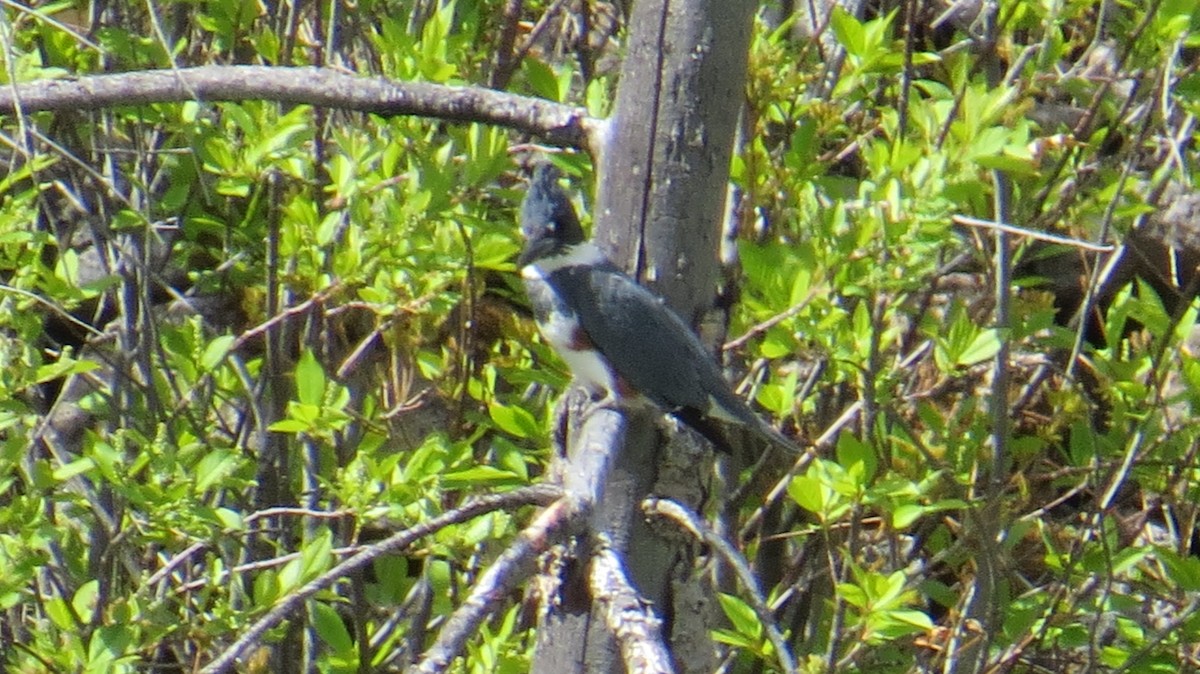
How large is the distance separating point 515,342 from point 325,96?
1.05 metres

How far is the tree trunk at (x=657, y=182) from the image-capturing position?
1.57m

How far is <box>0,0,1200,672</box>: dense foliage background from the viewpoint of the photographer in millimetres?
2072

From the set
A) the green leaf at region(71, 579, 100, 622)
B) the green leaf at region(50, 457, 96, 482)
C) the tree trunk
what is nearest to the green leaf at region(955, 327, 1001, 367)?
the tree trunk

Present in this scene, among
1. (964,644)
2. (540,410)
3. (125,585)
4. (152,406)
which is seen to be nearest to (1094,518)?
(964,644)

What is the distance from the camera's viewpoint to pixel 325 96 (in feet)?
5.38

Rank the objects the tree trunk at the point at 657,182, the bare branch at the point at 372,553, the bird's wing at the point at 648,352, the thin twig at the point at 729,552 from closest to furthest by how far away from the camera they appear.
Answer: the bare branch at the point at 372,553 < the thin twig at the point at 729,552 < the tree trunk at the point at 657,182 < the bird's wing at the point at 648,352

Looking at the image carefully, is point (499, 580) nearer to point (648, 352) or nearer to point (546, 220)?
point (648, 352)

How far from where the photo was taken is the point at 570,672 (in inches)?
63.2

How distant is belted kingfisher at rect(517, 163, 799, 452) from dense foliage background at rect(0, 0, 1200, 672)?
0.26 ft

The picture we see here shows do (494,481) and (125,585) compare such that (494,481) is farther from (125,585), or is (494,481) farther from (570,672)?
(125,585)

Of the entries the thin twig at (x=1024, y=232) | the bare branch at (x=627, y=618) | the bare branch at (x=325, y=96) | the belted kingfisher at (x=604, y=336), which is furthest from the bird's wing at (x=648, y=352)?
the bare branch at (x=627, y=618)

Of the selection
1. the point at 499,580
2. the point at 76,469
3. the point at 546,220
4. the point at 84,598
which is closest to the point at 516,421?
the point at 546,220

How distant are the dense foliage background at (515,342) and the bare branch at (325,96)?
8.0 inches

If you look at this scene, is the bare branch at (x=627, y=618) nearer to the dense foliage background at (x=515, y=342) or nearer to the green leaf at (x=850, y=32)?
the dense foliage background at (x=515, y=342)
